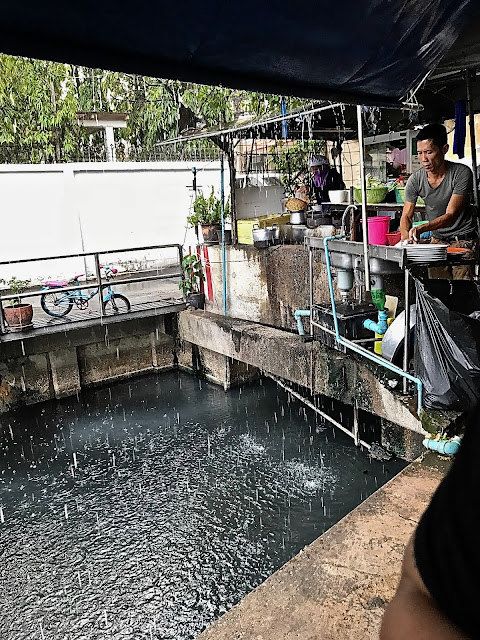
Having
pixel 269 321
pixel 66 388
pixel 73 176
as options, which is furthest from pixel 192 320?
pixel 73 176

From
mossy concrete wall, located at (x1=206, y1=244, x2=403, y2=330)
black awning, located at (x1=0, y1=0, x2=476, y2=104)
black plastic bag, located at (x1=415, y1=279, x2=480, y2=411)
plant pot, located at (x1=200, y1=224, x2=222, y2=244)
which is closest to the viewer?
black awning, located at (x1=0, y1=0, x2=476, y2=104)

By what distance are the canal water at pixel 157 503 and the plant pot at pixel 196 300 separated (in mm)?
1730

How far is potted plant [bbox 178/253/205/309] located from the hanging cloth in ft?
17.9

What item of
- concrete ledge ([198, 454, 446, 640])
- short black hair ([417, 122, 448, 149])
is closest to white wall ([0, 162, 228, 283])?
short black hair ([417, 122, 448, 149])

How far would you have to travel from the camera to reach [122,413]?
8773 millimetres

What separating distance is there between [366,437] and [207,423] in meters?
2.55

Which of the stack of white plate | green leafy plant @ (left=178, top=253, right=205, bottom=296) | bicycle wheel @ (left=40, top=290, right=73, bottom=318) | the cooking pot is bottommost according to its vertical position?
bicycle wheel @ (left=40, top=290, right=73, bottom=318)

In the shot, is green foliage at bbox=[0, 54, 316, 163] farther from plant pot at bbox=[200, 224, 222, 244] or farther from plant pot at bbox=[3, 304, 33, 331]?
plant pot at bbox=[3, 304, 33, 331]

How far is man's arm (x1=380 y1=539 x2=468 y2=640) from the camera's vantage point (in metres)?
0.72

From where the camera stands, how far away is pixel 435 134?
462 cm

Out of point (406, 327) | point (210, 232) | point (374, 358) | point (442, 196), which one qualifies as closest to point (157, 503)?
point (374, 358)

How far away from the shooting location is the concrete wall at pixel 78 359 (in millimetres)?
8719

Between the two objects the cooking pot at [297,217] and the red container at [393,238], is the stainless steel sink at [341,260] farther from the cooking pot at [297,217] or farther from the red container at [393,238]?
the cooking pot at [297,217]

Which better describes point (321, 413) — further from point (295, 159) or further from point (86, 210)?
point (86, 210)
